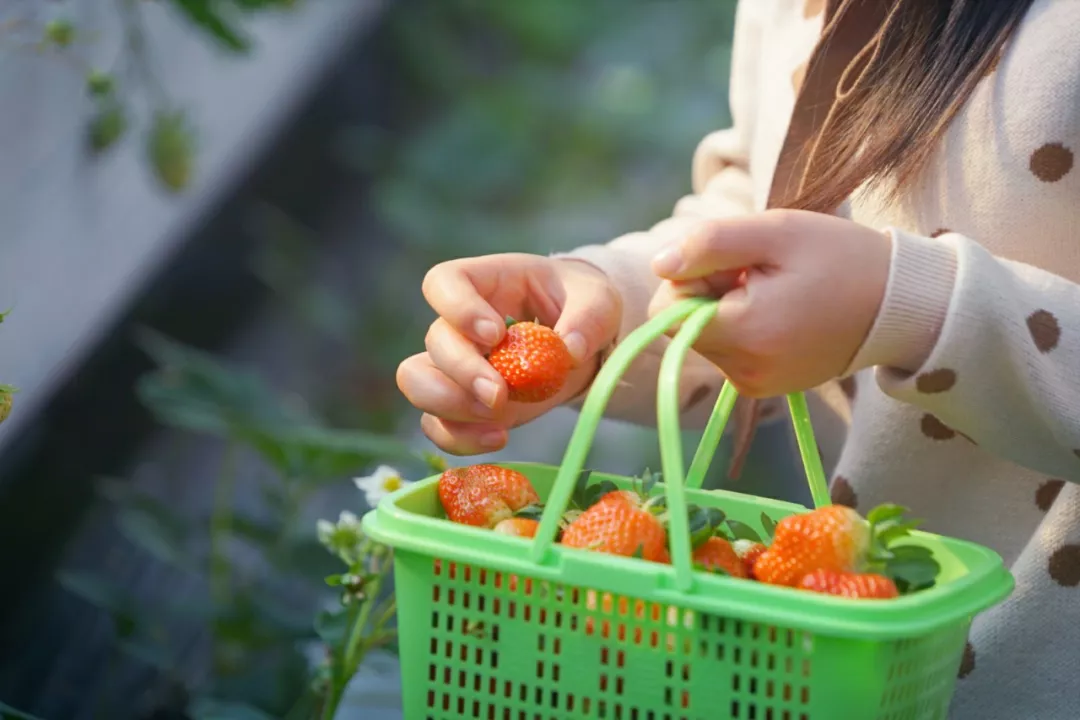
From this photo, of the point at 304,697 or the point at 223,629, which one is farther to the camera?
the point at 223,629

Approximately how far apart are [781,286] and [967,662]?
0.36m

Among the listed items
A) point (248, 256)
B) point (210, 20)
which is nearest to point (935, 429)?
point (210, 20)

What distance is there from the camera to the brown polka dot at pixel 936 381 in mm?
729

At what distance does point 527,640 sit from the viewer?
63 centimetres

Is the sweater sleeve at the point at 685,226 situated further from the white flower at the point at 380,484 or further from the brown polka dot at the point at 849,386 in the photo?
the white flower at the point at 380,484

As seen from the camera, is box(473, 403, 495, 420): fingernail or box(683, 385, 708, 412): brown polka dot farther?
box(683, 385, 708, 412): brown polka dot

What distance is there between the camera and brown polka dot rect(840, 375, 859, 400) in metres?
0.99

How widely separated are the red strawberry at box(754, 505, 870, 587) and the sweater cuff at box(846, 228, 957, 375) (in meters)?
0.12

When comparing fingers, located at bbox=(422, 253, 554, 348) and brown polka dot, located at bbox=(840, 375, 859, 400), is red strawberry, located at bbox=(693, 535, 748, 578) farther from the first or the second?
brown polka dot, located at bbox=(840, 375, 859, 400)

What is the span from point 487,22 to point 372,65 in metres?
0.27

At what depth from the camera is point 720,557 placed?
26.1 inches

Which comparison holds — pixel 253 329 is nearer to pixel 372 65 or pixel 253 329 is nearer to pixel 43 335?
pixel 372 65

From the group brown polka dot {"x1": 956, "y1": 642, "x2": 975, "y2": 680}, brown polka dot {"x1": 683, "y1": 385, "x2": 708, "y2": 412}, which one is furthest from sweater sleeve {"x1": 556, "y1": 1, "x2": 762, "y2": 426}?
brown polka dot {"x1": 956, "y1": 642, "x2": 975, "y2": 680}

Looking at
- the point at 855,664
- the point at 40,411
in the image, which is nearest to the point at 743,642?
the point at 855,664
